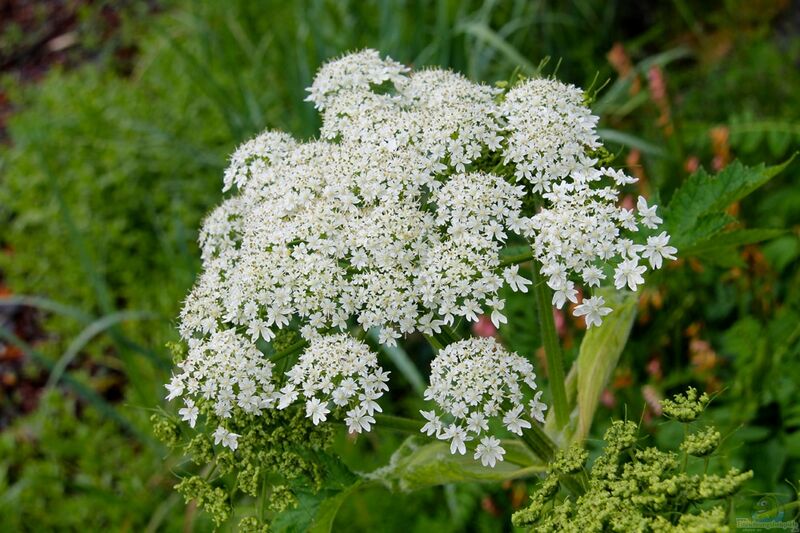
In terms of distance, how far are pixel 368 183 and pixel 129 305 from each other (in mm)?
4711

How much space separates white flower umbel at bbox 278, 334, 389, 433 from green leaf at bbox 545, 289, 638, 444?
775 millimetres

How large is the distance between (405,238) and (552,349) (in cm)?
62

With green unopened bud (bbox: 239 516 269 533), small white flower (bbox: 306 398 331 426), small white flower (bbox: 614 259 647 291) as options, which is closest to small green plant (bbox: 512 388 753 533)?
small white flower (bbox: 614 259 647 291)

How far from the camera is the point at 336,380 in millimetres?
2379

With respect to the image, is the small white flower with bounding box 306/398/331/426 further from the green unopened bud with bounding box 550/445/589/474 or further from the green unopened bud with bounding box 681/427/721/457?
the green unopened bud with bounding box 681/427/721/457

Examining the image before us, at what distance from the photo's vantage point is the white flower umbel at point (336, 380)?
2301 millimetres

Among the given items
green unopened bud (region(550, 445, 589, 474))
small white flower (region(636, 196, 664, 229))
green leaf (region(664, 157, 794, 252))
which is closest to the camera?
green unopened bud (region(550, 445, 589, 474))

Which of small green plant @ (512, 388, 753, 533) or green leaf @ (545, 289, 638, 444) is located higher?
green leaf @ (545, 289, 638, 444)

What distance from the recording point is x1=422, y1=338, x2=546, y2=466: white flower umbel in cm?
228

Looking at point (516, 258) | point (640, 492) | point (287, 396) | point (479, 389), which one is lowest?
point (640, 492)

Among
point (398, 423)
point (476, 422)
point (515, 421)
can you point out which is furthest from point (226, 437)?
point (515, 421)

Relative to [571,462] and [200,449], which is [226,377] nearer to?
[200,449]

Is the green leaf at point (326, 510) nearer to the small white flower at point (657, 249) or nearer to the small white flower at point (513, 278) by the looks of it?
the small white flower at point (513, 278)

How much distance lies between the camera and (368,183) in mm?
2562
